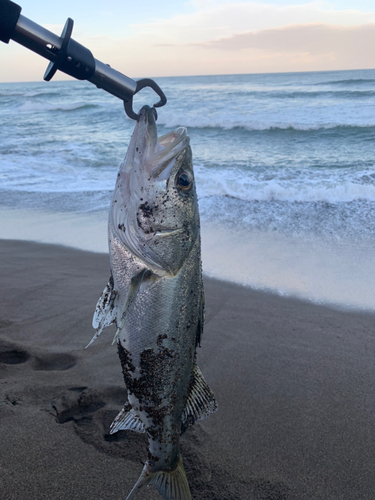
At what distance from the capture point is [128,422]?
207 cm

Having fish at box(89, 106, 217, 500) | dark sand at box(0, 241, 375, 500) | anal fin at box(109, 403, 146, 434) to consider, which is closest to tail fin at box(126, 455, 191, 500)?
fish at box(89, 106, 217, 500)

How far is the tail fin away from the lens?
6.40ft

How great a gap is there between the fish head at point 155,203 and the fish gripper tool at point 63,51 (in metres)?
0.32

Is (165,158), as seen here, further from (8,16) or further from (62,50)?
(8,16)

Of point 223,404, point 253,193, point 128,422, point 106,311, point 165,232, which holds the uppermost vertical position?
point 165,232

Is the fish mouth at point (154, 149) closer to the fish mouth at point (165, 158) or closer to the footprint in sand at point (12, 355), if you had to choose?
the fish mouth at point (165, 158)

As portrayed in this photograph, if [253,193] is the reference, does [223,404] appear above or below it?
below


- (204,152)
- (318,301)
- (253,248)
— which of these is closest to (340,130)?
(204,152)

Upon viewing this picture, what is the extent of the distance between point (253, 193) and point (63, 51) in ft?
27.8

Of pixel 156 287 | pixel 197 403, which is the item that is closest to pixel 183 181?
pixel 156 287

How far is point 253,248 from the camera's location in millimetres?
6383

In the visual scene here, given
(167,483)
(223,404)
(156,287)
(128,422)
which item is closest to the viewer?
(156,287)

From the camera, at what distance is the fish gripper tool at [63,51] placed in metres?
1.39

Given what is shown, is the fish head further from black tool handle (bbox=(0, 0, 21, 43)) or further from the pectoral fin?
black tool handle (bbox=(0, 0, 21, 43))
